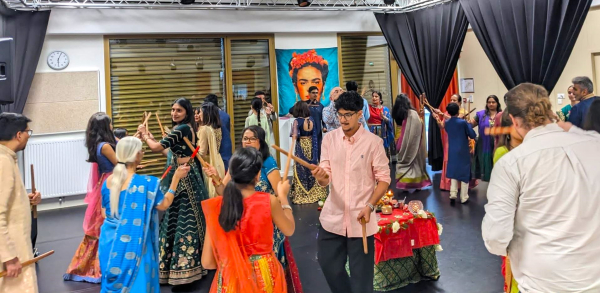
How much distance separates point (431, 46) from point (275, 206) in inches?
214

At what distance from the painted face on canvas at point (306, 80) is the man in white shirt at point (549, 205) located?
625cm

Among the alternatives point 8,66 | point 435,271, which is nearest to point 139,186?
point 8,66

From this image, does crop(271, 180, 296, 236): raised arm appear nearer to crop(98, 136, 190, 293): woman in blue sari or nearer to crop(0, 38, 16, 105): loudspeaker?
crop(98, 136, 190, 293): woman in blue sari

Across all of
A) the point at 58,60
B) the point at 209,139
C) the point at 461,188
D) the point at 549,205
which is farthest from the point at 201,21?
the point at 549,205

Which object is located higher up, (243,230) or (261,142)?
(261,142)

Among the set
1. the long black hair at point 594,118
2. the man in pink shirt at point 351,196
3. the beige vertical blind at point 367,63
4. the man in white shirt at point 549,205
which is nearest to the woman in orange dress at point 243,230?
the man in pink shirt at point 351,196

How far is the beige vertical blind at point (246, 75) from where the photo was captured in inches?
295

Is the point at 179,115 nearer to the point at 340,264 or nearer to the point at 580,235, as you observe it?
the point at 340,264

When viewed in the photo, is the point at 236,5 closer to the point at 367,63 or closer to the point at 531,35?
the point at 367,63

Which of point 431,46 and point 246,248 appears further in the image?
point 431,46

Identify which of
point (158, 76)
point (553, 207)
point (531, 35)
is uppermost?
point (158, 76)

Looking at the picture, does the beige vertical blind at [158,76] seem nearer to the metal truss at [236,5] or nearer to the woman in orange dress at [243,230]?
the metal truss at [236,5]

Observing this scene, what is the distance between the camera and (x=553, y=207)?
146 cm

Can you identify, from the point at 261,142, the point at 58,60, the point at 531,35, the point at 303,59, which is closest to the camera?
the point at 261,142
